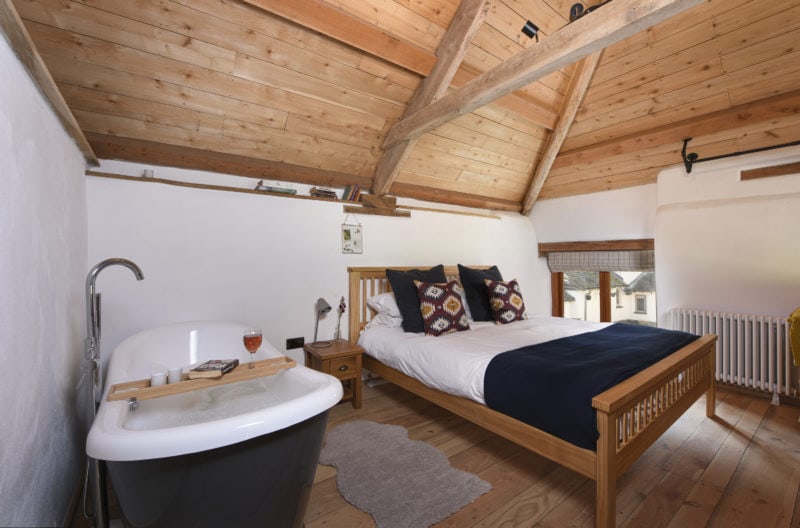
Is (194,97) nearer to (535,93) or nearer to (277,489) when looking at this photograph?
(277,489)

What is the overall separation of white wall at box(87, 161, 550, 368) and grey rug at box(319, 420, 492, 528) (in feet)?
3.62

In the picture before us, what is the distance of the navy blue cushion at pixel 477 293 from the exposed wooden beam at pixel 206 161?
147 cm

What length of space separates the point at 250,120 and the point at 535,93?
2.71 m

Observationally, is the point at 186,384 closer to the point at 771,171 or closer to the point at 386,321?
the point at 386,321

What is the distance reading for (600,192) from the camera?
169 inches

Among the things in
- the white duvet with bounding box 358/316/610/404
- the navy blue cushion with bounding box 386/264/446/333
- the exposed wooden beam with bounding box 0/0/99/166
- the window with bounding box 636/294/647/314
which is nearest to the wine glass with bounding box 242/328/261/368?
the white duvet with bounding box 358/316/610/404

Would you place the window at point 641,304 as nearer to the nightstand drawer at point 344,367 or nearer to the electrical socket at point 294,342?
the nightstand drawer at point 344,367

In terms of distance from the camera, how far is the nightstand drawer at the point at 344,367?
2695 mm

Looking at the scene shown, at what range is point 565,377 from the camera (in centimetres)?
169

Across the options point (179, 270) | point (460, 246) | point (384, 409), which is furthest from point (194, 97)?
point (460, 246)

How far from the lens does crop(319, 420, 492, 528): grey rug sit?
164 cm

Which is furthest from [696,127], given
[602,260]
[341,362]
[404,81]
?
[341,362]

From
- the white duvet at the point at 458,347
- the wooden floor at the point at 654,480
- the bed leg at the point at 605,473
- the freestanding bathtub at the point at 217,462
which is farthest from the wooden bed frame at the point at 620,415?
the freestanding bathtub at the point at 217,462

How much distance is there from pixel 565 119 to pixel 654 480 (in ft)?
10.7
